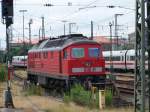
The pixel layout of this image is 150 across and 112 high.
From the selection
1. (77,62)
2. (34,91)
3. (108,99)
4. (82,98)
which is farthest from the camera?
(34,91)

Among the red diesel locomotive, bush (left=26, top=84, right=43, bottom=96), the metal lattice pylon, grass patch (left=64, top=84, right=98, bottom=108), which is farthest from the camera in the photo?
bush (left=26, top=84, right=43, bottom=96)

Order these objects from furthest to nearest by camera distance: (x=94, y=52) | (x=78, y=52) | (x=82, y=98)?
(x=94, y=52) → (x=78, y=52) → (x=82, y=98)

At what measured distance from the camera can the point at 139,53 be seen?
52.0 feet

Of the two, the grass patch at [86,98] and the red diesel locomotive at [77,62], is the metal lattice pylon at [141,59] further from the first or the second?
the red diesel locomotive at [77,62]

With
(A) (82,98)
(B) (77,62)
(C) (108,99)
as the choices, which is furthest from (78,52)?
(C) (108,99)

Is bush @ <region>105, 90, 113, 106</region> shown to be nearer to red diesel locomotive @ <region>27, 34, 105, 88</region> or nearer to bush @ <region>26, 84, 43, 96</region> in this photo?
red diesel locomotive @ <region>27, 34, 105, 88</region>

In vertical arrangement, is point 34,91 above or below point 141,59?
below

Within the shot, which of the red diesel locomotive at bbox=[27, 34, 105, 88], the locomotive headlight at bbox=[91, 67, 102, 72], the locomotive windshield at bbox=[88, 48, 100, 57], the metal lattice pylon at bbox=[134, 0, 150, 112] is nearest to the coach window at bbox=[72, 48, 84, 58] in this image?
the red diesel locomotive at bbox=[27, 34, 105, 88]

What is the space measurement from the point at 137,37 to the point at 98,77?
1313 cm

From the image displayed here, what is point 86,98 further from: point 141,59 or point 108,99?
point 141,59

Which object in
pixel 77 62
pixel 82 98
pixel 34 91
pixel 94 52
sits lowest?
pixel 34 91

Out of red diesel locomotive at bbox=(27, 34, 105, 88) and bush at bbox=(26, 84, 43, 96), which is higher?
red diesel locomotive at bbox=(27, 34, 105, 88)

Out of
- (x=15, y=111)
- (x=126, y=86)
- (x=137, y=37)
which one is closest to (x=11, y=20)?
(x=15, y=111)

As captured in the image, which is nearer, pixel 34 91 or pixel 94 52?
pixel 94 52
